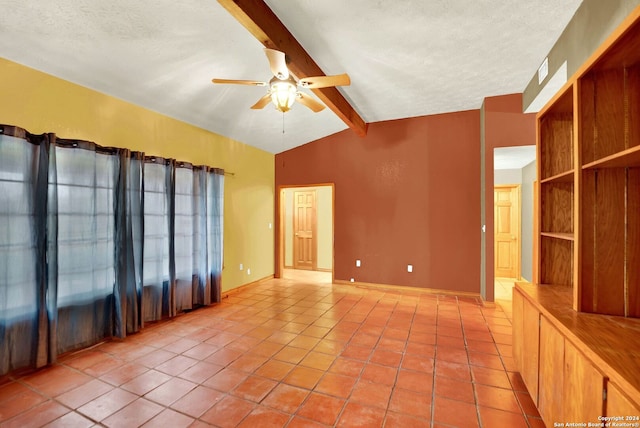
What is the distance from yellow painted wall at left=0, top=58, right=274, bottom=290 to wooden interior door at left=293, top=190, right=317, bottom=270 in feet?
4.11

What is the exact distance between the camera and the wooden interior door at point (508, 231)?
588cm

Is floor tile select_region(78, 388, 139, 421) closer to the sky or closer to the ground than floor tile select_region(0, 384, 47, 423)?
closer to the ground

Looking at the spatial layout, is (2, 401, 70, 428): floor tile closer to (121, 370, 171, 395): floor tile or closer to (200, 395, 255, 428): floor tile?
(121, 370, 171, 395): floor tile

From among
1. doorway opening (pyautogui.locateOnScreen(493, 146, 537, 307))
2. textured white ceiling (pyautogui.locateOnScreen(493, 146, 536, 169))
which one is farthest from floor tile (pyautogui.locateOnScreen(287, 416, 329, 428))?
doorway opening (pyautogui.locateOnScreen(493, 146, 537, 307))

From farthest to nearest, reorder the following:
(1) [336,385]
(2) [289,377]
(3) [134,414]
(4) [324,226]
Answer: (4) [324,226] → (2) [289,377] → (1) [336,385] → (3) [134,414]

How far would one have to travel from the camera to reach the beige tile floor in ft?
6.27

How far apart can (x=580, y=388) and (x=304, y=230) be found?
20.6 ft

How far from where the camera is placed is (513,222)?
19.5 feet

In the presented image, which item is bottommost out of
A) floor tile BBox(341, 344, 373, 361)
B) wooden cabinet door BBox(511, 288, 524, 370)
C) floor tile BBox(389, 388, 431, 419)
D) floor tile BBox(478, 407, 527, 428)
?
floor tile BBox(478, 407, 527, 428)

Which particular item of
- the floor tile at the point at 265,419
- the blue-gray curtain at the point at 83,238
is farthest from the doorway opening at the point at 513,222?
the blue-gray curtain at the point at 83,238

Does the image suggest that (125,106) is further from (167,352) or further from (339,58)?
(167,352)

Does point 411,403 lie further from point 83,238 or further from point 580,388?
point 83,238

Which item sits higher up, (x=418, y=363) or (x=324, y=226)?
(x=324, y=226)

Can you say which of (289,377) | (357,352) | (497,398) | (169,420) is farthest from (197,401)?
(497,398)
